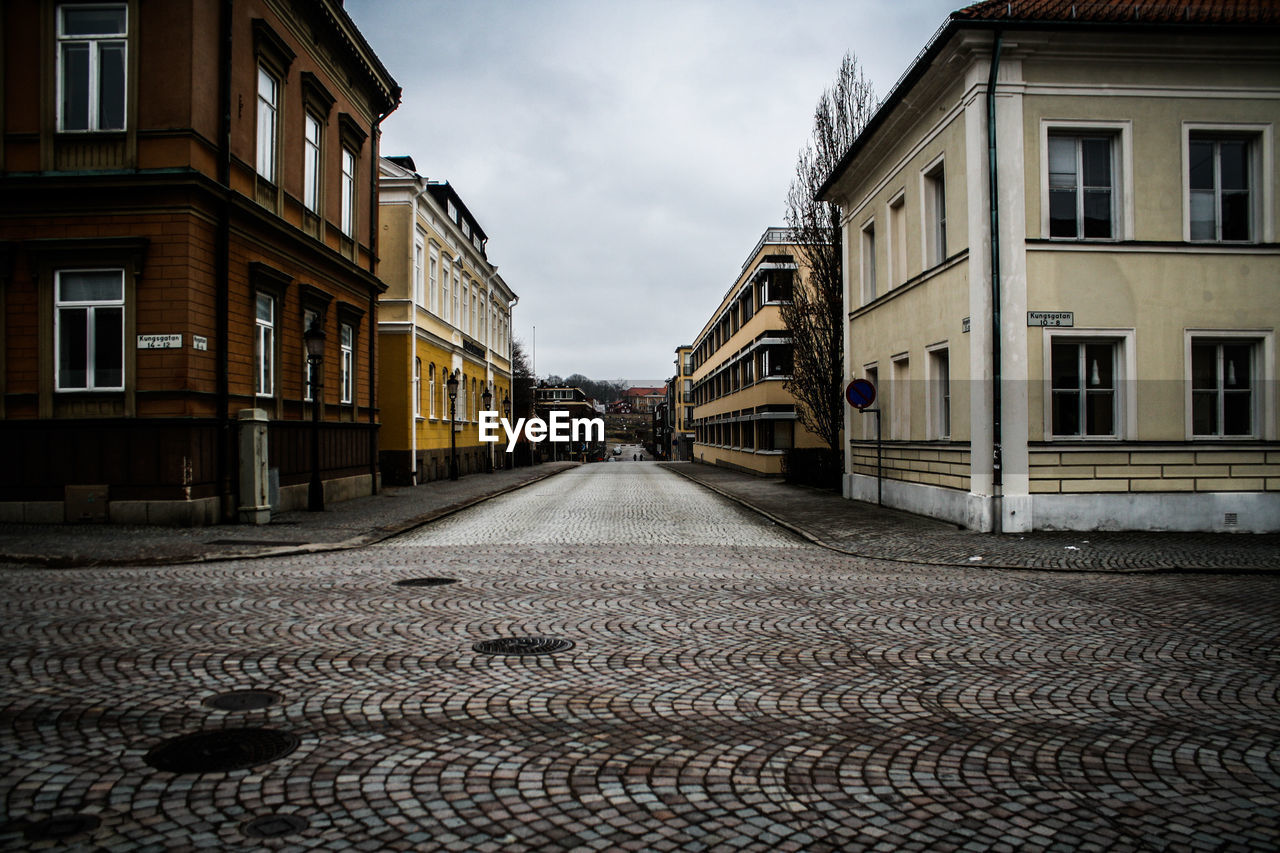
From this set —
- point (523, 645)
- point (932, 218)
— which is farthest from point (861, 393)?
point (523, 645)

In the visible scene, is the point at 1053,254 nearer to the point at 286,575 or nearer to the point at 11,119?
the point at 286,575

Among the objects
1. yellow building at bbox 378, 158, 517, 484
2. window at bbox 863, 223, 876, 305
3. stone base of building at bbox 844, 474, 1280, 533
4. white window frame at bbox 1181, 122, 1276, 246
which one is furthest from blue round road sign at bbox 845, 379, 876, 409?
yellow building at bbox 378, 158, 517, 484

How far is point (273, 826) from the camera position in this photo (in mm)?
3521

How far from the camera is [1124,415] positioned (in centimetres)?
1471

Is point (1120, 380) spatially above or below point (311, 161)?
below

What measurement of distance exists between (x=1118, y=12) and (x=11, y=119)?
18523mm

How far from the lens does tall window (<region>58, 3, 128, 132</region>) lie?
15055 millimetres

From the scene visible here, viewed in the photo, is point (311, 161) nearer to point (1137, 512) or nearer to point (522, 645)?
point (522, 645)

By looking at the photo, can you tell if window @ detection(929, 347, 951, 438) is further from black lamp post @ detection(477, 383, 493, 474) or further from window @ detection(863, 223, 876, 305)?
black lamp post @ detection(477, 383, 493, 474)

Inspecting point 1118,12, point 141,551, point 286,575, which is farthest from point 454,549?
point 1118,12

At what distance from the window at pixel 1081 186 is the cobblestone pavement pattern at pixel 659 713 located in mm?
7247

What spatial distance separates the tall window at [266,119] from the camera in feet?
58.0

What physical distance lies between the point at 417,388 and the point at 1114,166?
2288 centimetres

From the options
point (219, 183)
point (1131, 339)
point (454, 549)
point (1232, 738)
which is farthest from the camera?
point (219, 183)
